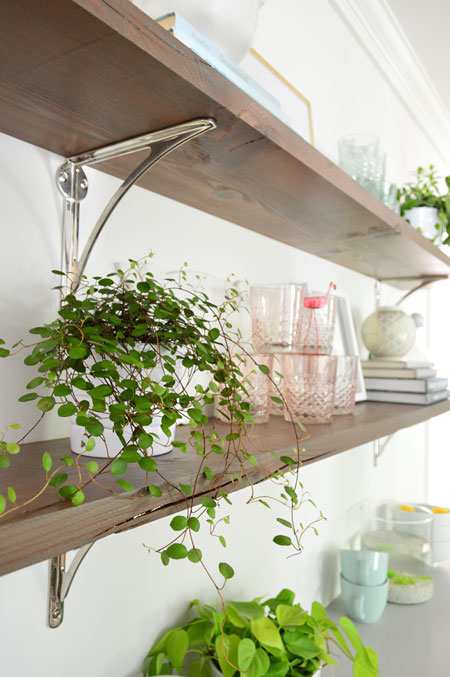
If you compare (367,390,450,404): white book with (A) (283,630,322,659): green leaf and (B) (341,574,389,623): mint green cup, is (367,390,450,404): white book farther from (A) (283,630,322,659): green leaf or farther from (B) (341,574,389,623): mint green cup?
(A) (283,630,322,659): green leaf

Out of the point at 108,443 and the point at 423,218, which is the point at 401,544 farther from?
the point at 108,443

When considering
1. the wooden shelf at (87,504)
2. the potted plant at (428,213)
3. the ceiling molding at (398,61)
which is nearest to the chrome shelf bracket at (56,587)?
the wooden shelf at (87,504)

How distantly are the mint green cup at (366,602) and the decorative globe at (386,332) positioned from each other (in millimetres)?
633

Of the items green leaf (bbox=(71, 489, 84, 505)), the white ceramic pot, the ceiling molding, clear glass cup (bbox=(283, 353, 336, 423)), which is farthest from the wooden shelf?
the ceiling molding

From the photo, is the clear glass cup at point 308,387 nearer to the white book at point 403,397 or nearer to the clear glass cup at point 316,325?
the clear glass cup at point 316,325

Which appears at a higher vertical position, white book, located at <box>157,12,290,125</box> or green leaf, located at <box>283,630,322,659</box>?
white book, located at <box>157,12,290,125</box>

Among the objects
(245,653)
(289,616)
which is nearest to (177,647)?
(245,653)

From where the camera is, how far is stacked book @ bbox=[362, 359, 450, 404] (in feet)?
4.42

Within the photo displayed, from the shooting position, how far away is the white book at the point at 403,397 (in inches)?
52.7

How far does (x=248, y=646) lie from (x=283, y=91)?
111 cm

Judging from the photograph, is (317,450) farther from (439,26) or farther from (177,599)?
(439,26)

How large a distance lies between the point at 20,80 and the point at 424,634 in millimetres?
1405

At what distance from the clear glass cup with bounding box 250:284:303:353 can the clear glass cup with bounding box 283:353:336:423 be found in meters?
0.04

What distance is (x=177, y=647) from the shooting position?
31.5 inches
